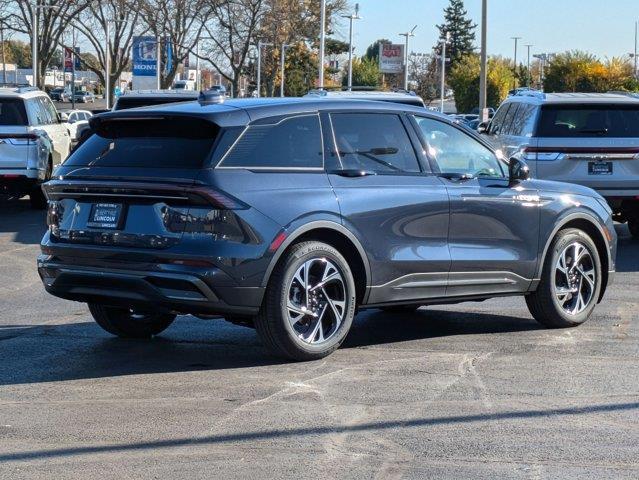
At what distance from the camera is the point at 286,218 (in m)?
7.65

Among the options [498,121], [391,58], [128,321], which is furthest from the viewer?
[391,58]

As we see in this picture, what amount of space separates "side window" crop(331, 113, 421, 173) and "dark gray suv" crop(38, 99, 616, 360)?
0.04 feet

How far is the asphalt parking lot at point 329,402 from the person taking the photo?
5648 millimetres

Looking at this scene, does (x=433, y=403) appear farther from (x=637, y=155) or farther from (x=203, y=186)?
(x=637, y=155)

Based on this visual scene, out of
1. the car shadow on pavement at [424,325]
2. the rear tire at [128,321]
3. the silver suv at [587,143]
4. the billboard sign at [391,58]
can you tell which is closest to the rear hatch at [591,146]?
the silver suv at [587,143]

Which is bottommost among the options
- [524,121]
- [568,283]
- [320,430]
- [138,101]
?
[320,430]

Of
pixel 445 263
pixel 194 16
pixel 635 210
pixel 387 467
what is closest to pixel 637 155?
pixel 635 210

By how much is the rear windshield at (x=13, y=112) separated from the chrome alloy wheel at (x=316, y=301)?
12663 millimetres

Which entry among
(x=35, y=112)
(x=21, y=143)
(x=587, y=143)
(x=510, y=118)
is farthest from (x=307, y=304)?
(x=35, y=112)

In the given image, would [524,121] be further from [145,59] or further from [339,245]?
[145,59]

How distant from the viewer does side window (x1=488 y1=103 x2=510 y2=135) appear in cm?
1758

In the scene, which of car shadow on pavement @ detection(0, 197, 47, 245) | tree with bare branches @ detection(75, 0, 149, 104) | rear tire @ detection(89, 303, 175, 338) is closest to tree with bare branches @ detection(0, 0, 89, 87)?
tree with bare branches @ detection(75, 0, 149, 104)

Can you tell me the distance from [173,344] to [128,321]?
1.34 feet

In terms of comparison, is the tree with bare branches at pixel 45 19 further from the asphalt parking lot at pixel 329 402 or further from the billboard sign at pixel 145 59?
the asphalt parking lot at pixel 329 402
